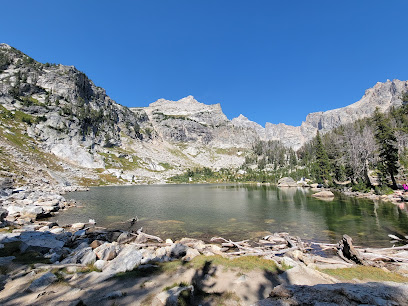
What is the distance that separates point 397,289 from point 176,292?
23.6 feet

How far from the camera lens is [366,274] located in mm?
11445

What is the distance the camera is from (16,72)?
154m

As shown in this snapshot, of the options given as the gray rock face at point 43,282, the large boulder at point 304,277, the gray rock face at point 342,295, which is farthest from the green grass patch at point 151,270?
the gray rock face at point 342,295

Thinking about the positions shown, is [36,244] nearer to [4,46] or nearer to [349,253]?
[349,253]

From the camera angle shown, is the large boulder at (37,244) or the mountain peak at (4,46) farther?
the mountain peak at (4,46)

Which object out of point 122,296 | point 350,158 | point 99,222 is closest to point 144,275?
point 122,296

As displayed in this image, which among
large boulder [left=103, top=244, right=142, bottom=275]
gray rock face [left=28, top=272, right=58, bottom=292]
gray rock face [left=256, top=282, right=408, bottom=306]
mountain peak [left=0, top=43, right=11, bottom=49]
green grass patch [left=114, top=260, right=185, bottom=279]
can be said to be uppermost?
mountain peak [left=0, top=43, right=11, bottom=49]

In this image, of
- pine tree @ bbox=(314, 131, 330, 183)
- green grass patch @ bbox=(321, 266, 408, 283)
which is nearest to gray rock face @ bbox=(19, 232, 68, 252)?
green grass patch @ bbox=(321, 266, 408, 283)

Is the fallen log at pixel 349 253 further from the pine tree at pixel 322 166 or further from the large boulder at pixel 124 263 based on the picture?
the pine tree at pixel 322 166

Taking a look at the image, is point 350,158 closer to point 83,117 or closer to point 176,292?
point 176,292

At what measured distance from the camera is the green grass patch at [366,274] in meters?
10.8

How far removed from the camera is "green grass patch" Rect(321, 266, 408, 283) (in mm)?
10828

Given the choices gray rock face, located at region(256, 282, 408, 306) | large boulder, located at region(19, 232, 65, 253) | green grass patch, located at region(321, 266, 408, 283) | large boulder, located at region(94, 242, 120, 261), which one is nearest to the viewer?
gray rock face, located at region(256, 282, 408, 306)

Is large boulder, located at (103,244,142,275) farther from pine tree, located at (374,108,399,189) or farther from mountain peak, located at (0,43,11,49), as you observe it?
mountain peak, located at (0,43,11,49)
